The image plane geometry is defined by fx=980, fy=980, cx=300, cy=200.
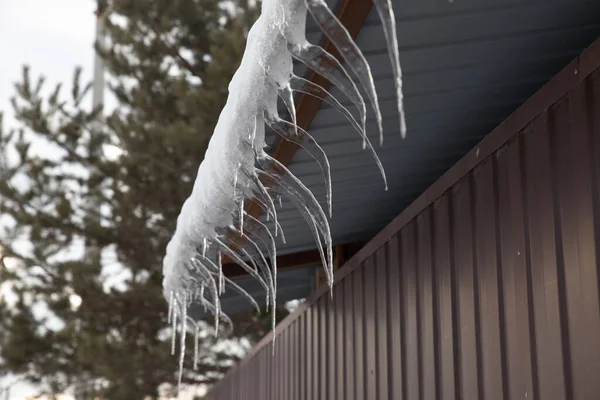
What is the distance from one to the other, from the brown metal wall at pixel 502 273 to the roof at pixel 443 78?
24 centimetres

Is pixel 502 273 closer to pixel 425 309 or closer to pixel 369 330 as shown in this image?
pixel 425 309

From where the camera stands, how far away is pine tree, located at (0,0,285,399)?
1364 cm

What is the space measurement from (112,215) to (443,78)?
11.6 metres

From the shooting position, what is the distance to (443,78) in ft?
Result: 10.8

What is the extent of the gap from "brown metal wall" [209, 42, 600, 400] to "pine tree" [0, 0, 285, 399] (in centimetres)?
883

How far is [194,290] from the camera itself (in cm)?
549

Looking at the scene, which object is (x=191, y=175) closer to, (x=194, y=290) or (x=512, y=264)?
(x=194, y=290)

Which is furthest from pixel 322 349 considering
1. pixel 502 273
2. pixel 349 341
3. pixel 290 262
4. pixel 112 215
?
pixel 112 215

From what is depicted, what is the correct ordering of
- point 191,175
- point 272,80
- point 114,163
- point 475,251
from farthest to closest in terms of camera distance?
1. point 114,163
2. point 191,175
3. point 475,251
4. point 272,80

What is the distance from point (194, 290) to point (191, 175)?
800 centimetres

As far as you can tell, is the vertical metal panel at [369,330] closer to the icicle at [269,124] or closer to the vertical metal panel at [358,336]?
the vertical metal panel at [358,336]

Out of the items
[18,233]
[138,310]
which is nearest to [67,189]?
[18,233]

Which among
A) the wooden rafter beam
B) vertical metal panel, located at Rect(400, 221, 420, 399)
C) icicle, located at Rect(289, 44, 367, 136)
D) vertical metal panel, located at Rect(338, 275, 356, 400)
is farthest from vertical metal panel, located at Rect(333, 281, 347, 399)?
icicle, located at Rect(289, 44, 367, 136)

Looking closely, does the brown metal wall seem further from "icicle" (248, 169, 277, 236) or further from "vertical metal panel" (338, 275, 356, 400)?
"icicle" (248, 169, 277, 236)
